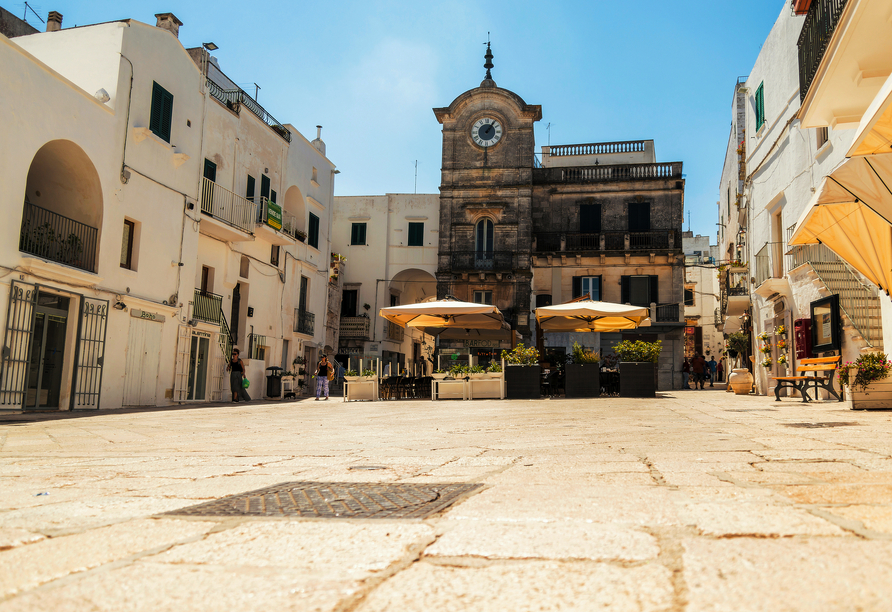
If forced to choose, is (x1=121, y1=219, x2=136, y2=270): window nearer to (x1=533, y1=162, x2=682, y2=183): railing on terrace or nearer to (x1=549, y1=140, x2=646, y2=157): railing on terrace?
(x1=533, y1=162, x2=682, y2=183): railing on terrace

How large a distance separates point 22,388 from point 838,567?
12515 mm

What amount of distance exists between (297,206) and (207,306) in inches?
279

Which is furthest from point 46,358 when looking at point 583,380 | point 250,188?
point 583,380

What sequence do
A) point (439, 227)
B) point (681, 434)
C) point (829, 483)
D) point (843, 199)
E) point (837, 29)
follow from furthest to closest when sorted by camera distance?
point (439, 227)
point (837, 29)
point (843, 199)
point (681, 434)
point (829, 483)

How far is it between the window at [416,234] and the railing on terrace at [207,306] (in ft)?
43.0

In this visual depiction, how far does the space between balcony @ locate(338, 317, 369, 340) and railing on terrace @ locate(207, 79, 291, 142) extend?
9.49 meters

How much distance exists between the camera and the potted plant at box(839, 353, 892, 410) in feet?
29.1

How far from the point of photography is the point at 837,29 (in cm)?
751

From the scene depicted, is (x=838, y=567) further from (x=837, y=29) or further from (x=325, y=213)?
(x=325, y=213)

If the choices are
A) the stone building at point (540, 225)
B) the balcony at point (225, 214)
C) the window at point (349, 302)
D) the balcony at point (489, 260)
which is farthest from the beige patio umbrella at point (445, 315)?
the window at point (349, 302)

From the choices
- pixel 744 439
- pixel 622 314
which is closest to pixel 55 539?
pixel 744 439

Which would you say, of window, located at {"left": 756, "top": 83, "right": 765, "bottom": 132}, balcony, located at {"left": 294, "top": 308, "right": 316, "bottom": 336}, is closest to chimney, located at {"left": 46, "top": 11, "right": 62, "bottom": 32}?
balcony, located at {"left": 294, "top": 308, "right": 316, "bottom": 336}

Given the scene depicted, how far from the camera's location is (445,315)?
50.8ft

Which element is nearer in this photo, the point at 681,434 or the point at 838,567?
the point at 838,567
